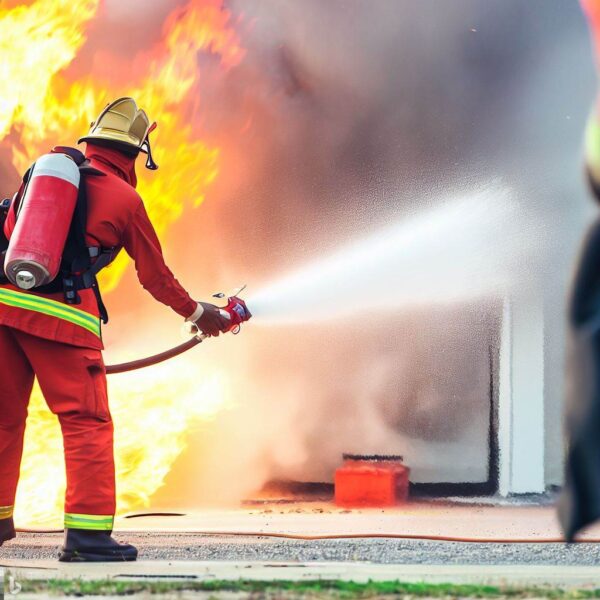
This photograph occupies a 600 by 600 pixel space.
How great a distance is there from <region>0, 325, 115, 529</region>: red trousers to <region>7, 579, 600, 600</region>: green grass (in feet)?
3.19

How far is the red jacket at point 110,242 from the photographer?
4.34 metres

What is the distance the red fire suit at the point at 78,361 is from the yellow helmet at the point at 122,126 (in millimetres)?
159

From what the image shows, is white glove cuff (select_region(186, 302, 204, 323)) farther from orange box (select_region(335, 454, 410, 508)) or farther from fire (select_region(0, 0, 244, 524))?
orange box (select_region(335, 454, 410, 508))

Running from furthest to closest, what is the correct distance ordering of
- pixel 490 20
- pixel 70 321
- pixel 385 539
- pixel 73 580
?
pixel 490 20 < pixel 385 539 < pixel 70 321 < pixel 73 580

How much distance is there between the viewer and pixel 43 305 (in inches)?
171

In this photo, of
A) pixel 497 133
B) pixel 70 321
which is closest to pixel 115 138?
pixel 70 321

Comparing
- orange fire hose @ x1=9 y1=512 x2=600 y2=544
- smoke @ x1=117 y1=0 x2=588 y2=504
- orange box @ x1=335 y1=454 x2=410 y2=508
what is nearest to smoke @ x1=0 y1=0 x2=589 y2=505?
smoke @ x1=117 y1=0 x2=588 y2=504

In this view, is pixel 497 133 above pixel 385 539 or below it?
above

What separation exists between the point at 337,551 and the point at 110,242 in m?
1.58

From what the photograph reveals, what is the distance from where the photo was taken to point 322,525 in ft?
20.0

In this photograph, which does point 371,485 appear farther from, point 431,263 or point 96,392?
point 96,392

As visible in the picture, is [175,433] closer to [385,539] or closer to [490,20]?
[385,539]

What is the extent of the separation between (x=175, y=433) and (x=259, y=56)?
2451 mm

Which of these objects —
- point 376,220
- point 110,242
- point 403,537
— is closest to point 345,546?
point 403,537
